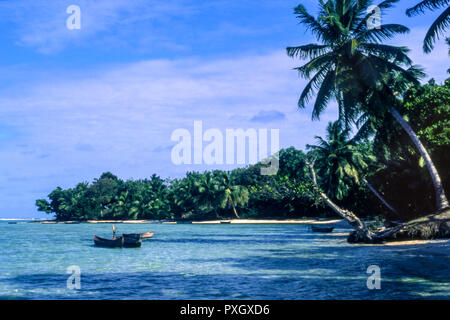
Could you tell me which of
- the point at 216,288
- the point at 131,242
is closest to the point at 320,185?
the point at 131,242

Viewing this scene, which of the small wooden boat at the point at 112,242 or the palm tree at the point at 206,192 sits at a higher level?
the palm tree at the point at 206,192

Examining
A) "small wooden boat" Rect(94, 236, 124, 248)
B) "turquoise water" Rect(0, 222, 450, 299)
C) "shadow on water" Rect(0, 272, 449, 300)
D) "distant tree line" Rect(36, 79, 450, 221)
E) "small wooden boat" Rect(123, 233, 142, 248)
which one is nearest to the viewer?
"shadow on water" Rect(0, 272, 449, 300)

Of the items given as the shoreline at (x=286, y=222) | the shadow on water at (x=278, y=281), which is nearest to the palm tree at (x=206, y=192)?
the shoreline at (x=286, y=222)

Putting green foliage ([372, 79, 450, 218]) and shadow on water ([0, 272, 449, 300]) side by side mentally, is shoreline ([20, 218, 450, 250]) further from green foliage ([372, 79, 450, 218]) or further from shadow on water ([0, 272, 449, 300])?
shadow on water ([0, 272, 449, 300])

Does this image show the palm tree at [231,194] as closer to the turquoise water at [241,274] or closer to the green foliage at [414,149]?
the green foliage at [414,149]

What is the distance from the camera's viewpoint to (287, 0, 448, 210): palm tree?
2689 centimetres

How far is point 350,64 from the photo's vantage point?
27.7m

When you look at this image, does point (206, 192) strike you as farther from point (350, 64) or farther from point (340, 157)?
point (350, 64)

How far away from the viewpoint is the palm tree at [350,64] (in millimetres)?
26891

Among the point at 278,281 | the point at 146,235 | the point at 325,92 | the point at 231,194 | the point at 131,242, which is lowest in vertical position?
the point at 146,235

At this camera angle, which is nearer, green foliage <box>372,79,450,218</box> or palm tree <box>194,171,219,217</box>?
green foliage <box>372,79,450,218</box>

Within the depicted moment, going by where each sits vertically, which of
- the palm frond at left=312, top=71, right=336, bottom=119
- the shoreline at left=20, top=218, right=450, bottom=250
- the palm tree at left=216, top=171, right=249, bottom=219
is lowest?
the shoreline at left=20, top=218, right=450, bottom=250

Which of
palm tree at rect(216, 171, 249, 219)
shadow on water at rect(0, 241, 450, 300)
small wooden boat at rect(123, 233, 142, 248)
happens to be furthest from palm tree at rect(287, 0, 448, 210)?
palm tree at rect(216, 171, 249, 219)
